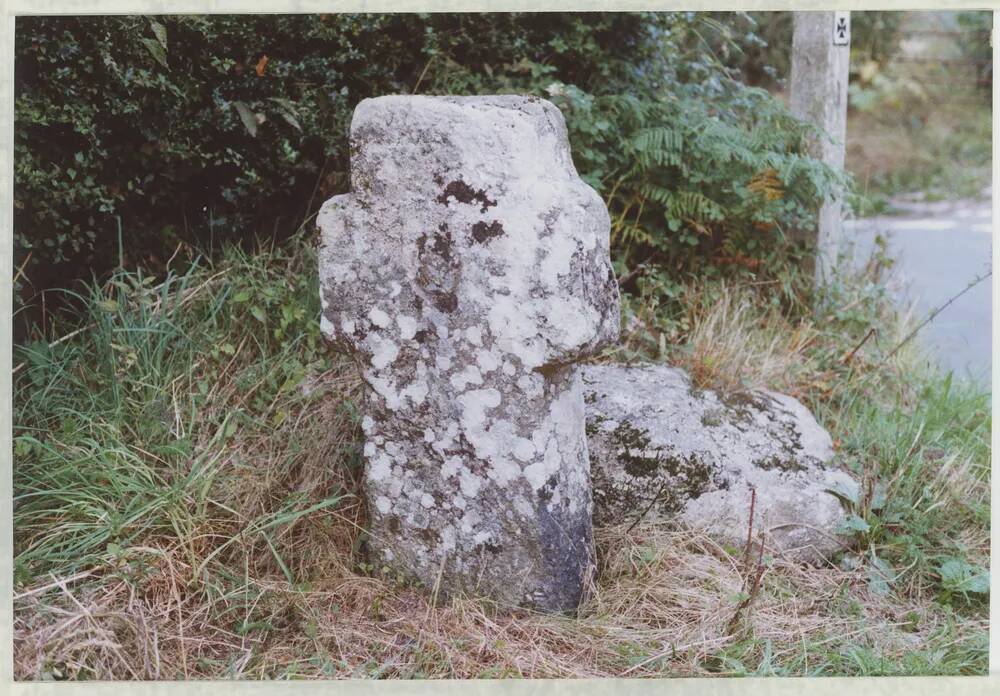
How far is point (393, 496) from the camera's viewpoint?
2572 millimetres

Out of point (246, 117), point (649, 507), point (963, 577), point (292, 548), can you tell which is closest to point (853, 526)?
point (963, 577)

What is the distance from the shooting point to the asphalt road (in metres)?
4.57

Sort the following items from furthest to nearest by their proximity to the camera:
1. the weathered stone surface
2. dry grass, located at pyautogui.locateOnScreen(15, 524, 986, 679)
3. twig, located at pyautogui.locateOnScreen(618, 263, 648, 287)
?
twig, located at pyautogui.locateOnScreen(618, 263, 648, 287), the weathered stone surface, dry grass, located at pyautogui.locateOnScreen(15, 524, 986, 679)

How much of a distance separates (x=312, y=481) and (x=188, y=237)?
4.05ft

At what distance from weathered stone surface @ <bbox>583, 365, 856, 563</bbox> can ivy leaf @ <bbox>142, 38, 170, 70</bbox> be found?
176cm

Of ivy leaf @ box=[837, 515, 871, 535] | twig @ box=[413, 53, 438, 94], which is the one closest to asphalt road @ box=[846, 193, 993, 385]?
ivy leaf @ box=[837, 515, 871, 535]

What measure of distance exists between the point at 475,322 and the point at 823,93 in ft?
Result: 9.36

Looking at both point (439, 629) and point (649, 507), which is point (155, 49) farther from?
point (649, 507)

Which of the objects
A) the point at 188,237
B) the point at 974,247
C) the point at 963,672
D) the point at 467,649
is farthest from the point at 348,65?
the point at 974,247

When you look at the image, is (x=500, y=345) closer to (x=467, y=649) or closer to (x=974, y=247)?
(x=467, y=649)

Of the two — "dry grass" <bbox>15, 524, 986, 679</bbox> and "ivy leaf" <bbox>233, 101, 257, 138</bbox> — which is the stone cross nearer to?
"dry grass" <bbox>15, 524, 986, 679</bbox>

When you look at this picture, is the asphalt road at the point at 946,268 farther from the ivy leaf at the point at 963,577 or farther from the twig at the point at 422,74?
the twig at the point at 422,74

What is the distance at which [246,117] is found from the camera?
10.9ft

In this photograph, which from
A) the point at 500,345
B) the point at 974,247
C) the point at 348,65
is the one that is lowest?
the point at 974,247
